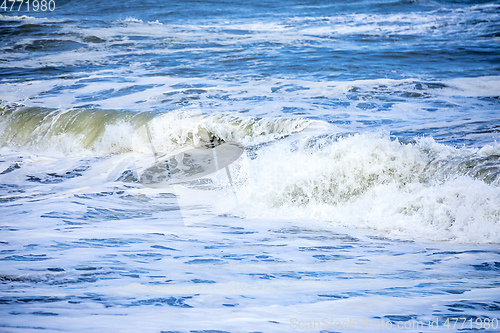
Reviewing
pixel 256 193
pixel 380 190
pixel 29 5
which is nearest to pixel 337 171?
pixel 380 190

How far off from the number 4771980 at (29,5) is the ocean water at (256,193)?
18.6 metres

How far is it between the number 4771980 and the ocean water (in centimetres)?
1862

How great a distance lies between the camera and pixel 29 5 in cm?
3194

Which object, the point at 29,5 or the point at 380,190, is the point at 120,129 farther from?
the point at 29,5

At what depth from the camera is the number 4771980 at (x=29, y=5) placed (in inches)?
1209

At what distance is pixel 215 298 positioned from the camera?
9.57 ft

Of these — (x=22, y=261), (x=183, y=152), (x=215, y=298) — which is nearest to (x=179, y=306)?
(x=215, y=298)

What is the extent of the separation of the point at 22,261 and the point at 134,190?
2829 mm

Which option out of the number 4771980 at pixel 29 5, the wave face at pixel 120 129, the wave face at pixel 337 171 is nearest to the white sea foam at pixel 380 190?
the wave face at pixel 337 171

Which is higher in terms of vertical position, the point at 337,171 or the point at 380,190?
the point at 337,171

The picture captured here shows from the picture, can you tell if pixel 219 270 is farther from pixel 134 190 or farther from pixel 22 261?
pixel 134 190

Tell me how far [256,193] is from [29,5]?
103ft

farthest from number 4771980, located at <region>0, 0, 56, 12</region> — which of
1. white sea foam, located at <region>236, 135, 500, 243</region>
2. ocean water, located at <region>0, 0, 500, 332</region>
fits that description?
white sea foam, located at <region>236, 135, 500, 243</region>

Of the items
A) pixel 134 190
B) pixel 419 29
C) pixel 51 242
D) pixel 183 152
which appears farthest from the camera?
pixel 419 29
